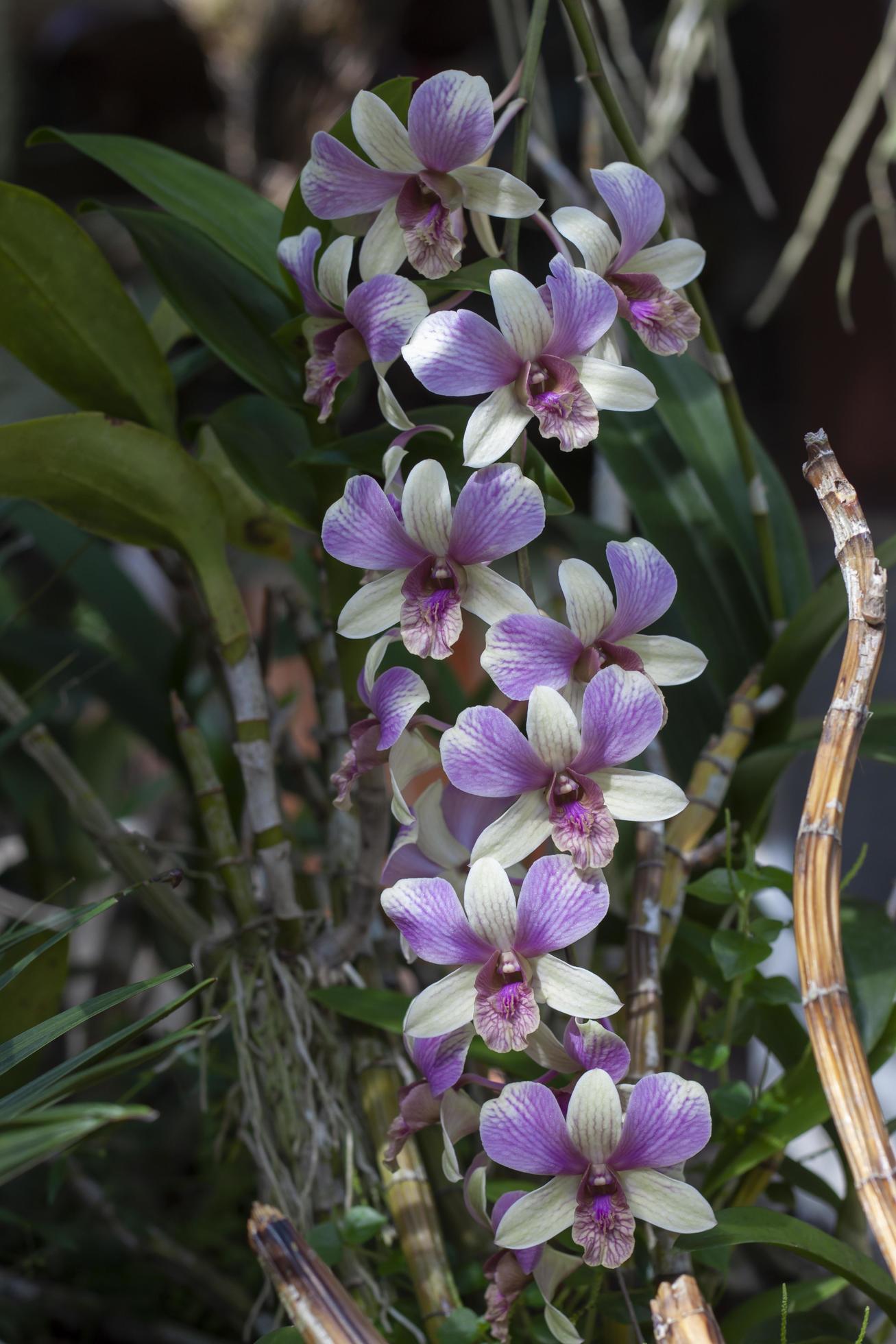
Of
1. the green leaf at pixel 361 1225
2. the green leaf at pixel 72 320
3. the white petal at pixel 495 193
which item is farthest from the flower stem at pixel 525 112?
the green leaf at pixel 361 1225

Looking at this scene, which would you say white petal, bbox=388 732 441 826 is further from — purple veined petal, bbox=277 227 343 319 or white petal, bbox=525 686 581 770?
purple veined petal, bbox=277 227 343 319

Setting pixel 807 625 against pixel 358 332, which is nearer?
pixel 358 332

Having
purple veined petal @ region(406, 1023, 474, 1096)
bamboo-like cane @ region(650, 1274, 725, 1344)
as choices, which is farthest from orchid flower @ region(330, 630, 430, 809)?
bamboo-like cane @ region(650, 1274, 725, 1344)

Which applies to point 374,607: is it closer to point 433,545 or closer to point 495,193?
point 433,545

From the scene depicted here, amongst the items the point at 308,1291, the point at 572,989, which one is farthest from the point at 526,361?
the point at 308,1291

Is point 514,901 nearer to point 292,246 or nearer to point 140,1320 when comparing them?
point 292,246

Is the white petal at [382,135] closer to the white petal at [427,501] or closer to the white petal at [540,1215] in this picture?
the white petal at [427,501]

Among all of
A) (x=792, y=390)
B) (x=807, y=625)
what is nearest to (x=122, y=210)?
(x=807, y=625)
